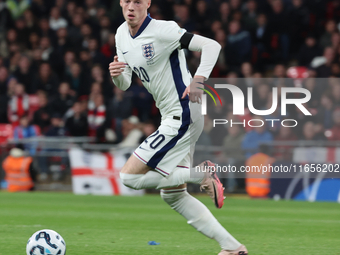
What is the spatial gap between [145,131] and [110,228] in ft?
18.2

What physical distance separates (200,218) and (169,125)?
776 mm

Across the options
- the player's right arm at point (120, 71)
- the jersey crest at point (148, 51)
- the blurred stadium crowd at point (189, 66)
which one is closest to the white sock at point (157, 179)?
the player's right arm at point (120, 71)

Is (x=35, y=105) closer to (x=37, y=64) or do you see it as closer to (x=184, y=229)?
(x=37, y=64)

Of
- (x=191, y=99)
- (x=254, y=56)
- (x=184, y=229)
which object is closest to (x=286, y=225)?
(x=184, y=229)

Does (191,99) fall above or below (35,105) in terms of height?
above

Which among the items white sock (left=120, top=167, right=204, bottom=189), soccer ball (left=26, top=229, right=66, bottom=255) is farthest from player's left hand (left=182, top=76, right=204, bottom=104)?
soccer ball (left=26, top=229, right=66, bottom=255)

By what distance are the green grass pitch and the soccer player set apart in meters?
0.74

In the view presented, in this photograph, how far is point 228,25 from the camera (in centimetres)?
1394

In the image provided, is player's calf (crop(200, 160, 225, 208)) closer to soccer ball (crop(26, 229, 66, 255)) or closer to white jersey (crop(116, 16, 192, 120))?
white jersey (crop(116, 16, 192, 120))

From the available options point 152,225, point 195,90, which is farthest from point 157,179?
A: point 152,225

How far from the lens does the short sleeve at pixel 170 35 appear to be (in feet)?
15.5

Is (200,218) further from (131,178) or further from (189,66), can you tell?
(189,66)

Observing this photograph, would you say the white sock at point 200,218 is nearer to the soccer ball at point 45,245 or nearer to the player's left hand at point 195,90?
the player's left hand at point 195,90

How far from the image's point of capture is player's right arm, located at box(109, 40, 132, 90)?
15.9 ft
